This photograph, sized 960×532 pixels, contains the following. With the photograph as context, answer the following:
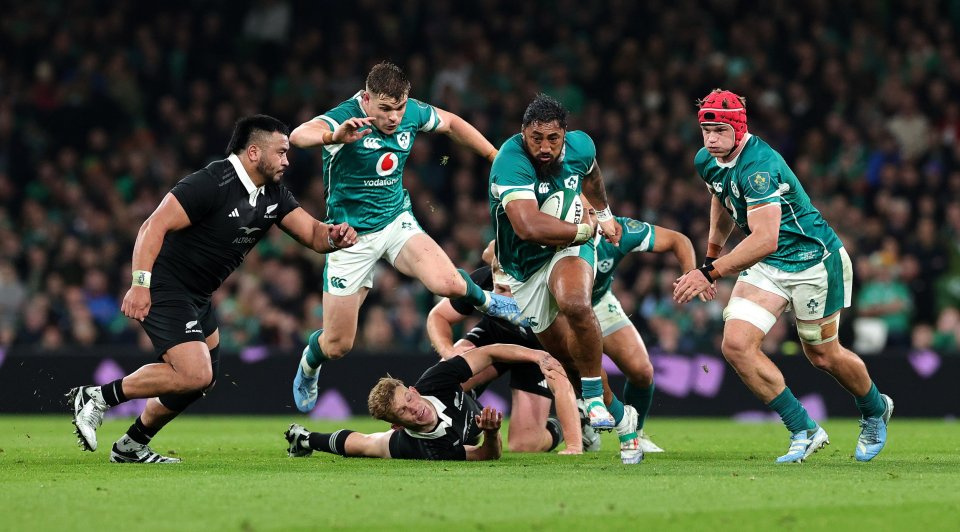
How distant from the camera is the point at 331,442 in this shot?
375 inches

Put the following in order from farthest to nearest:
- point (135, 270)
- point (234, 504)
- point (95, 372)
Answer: point (95, 372)
point (135, 270)
point (234, 504)

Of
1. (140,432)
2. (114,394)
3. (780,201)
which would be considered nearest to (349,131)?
(114,394)

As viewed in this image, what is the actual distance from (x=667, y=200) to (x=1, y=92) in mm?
10109

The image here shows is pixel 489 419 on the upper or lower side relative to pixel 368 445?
upper

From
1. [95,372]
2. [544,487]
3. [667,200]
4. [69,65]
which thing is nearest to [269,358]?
[95,372]

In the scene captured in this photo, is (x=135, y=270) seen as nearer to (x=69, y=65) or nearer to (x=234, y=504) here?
(x=234, y=504)

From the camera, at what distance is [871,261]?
16.7 metres

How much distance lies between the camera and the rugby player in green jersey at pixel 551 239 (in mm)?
8586

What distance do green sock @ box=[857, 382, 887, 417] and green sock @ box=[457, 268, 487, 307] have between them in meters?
2.86

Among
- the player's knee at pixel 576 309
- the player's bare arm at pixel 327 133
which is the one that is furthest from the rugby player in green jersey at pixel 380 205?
the player's knee at pixel 576 309

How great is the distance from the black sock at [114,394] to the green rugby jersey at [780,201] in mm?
4180

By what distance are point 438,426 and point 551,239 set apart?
1.59 metres

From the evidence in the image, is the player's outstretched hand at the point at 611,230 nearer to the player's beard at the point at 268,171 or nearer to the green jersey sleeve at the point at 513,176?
the green jersey sleeve at the point at 513,176

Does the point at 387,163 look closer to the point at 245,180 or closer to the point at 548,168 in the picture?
the point at 245,180
